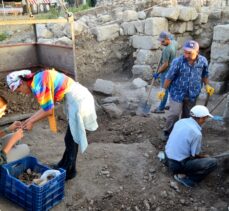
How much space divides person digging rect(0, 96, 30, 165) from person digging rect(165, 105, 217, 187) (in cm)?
194

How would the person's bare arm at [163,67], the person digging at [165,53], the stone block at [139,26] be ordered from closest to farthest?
the person digging at [165,53] → the person's bare arm at [163,67] → the stone block at [139,26]

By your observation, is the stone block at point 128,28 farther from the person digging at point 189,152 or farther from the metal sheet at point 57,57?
the person digging at point 189,152

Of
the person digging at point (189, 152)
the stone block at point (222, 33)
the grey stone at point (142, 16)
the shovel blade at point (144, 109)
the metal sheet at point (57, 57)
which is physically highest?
the grey stone at point (142, 16)

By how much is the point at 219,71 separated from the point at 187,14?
2.35 m

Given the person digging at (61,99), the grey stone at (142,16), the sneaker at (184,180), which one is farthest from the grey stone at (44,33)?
the sneaker at (184,180)

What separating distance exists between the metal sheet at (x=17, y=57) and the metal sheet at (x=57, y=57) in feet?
0.57

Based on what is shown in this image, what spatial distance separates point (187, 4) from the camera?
10500mm

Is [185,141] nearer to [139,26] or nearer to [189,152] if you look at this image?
[189,152]

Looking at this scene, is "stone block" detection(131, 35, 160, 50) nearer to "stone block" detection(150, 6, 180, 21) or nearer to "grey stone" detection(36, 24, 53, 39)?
"stone block" detection(150, 6, 180, 21)

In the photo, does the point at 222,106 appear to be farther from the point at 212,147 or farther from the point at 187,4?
the point at 187,4

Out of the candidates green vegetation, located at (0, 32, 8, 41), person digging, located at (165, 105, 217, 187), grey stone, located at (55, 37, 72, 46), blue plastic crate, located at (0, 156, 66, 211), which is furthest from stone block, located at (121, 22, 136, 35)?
blue plastic crate, located at (0, 156, 66, 211)

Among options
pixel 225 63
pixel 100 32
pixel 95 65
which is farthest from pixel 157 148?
pixel 100 32

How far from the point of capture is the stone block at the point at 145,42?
346 inches

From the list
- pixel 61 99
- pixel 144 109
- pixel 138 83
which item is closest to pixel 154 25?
pixel 138 83
